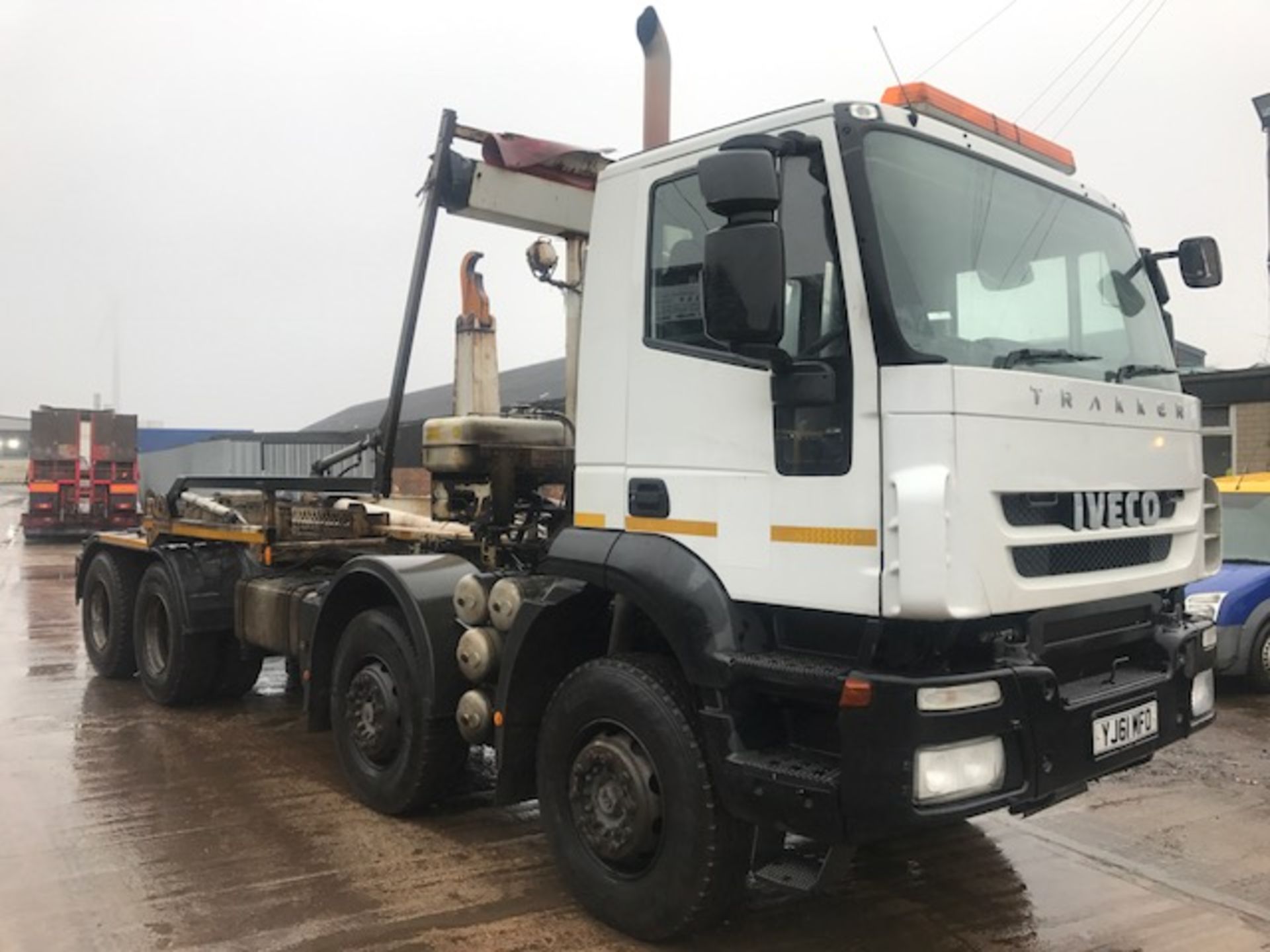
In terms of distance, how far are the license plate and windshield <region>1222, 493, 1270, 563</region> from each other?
5.93 m

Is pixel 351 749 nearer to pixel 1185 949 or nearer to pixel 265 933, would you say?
pixel 265 933

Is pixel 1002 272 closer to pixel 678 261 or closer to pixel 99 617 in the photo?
pixel 678 261

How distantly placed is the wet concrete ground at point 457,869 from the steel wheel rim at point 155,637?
1.23 meters

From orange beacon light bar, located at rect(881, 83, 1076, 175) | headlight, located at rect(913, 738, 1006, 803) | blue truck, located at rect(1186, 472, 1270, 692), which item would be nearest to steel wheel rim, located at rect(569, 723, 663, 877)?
headlight, located at rect(913, 738, 1006, 803)

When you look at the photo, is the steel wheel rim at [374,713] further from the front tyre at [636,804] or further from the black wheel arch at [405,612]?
the front tyre at [636,804]

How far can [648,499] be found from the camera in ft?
13.0

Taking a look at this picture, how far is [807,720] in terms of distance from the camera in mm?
3516

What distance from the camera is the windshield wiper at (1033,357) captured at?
337 centimetres

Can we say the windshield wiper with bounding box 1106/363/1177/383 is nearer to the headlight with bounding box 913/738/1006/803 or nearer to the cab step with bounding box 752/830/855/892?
the headlight with bounding box 913/738/1006/803

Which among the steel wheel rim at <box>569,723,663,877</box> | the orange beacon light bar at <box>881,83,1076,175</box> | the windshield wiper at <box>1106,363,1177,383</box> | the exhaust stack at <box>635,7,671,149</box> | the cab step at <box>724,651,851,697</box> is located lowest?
the steel wheel rim at <box>569,723,663,877</box>

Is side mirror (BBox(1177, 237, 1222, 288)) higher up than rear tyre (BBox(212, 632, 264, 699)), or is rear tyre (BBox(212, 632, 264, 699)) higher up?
side mirror (BBox(1177, 237, 1222, 288))

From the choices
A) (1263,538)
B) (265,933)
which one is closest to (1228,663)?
(1263,538)

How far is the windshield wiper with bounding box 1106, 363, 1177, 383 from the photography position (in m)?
3.81

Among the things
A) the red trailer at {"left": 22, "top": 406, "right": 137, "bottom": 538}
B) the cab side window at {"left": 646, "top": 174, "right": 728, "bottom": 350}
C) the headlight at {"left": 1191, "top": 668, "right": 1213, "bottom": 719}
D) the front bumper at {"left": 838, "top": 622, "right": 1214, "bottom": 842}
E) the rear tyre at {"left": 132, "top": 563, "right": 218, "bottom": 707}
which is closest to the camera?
the front bumper at {"left": 838, "top": 622, "right": 1214, "bottom": 842}
